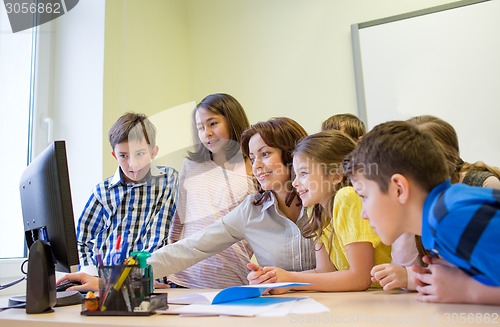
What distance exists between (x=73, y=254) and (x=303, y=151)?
667 millimetres

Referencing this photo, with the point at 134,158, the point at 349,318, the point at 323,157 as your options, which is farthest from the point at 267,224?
the point at 349,318

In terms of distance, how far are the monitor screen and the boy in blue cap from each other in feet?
2.01

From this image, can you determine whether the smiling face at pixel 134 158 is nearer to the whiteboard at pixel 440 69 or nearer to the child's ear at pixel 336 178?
the child's ear at pixel 336 178

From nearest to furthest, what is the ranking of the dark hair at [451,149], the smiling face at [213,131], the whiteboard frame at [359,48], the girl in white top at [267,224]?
the dark hair at [451,149], the girl in white top at [267,224], the smiling face at [213,131], the whiteboard frame at [359,48]

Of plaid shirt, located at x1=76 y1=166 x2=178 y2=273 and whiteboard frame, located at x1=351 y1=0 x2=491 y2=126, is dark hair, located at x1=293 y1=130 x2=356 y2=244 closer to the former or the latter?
plaid shirt, located at x1=76 y1=166 x2=178 y2=273

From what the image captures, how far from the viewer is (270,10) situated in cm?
254

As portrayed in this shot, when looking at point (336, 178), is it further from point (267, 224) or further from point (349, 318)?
point (349, 318)

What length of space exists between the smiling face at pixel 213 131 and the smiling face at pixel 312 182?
1.65 ft

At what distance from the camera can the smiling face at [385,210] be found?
82cm

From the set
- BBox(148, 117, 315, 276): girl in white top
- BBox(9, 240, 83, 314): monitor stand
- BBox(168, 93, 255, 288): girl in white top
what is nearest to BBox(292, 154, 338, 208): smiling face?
BBox(148, 117, 315, 276): girl in white top

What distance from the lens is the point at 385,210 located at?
0.83 meters

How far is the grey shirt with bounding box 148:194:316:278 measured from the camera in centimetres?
136

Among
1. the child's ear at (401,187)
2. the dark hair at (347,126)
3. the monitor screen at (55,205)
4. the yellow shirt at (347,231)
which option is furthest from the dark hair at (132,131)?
the child's ear at (401,187)

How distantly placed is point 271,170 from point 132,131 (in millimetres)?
580
